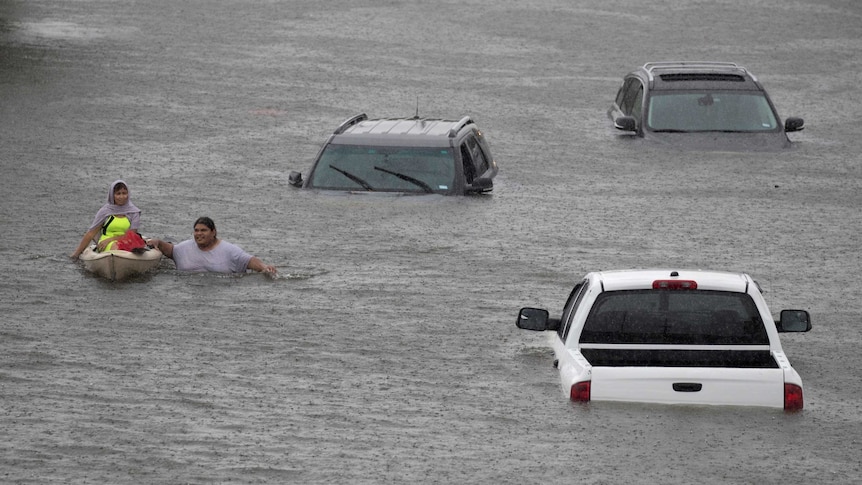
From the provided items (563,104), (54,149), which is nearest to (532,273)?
(54,149)

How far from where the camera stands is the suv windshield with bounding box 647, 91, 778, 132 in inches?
1066

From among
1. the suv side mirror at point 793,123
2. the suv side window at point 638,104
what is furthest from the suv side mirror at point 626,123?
the suv side mirror at point 793,123

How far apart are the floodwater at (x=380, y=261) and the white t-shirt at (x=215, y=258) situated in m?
0.16

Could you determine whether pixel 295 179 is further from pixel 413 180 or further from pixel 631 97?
pixel 631 97

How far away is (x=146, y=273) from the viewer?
64.4ft

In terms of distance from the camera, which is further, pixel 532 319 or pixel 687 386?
pixel 532 319

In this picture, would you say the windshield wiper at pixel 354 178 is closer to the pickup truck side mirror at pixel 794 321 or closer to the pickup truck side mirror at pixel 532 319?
the pickup truck side mirror at pixel 532 319

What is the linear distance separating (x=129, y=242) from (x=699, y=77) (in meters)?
11.2

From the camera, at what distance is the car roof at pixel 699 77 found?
27016mm

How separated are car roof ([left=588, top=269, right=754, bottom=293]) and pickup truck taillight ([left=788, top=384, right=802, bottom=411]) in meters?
0.83

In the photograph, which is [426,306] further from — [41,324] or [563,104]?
[563,104]

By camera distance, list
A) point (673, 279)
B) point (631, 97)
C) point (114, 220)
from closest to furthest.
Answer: point (673, 279) → point (114, 220) → point (631, 97)

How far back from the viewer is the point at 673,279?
12.4 m

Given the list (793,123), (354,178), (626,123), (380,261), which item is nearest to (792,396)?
(380,261)
